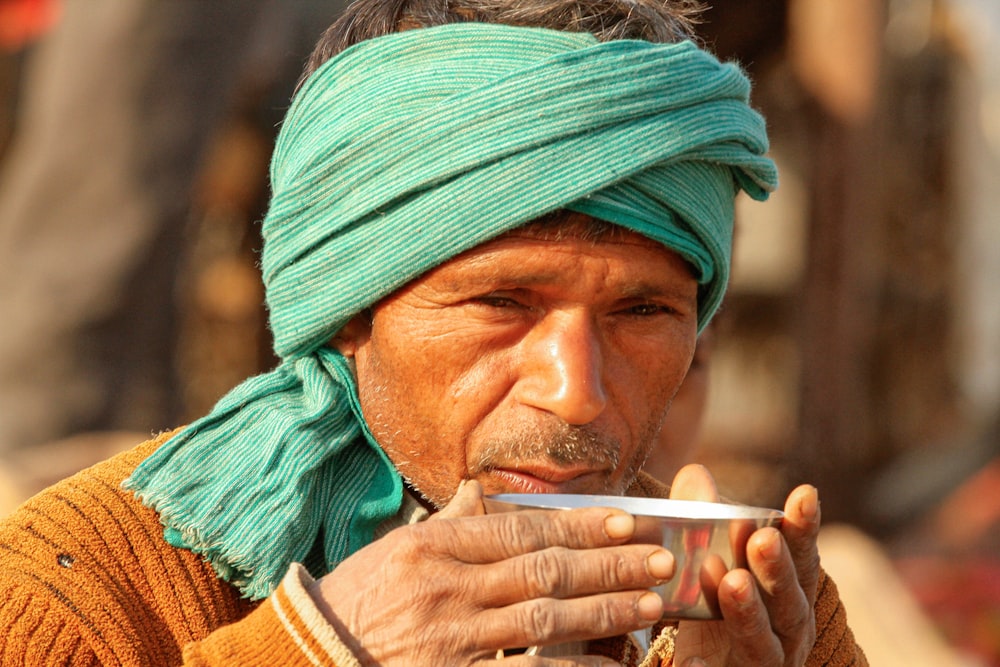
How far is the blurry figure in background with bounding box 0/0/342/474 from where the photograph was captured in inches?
278

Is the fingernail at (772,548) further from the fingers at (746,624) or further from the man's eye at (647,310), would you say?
the man's eye at (647,310)

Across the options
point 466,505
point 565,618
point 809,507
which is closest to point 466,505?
point 466,505

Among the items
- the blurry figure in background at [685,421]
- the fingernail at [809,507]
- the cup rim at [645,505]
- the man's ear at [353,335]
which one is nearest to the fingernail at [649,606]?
the cup rim at [645,505]

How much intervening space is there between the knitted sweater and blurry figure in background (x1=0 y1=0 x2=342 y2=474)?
441 cm

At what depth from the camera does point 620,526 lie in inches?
82.4

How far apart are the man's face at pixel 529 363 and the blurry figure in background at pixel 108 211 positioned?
4.58 meters

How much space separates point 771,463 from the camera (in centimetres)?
1161

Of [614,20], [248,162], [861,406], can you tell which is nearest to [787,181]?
[861,406]

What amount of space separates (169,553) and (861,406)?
7390 mm

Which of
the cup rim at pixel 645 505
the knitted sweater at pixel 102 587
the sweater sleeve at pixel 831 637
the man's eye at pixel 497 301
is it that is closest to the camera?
the cup rim at pixel 645 505

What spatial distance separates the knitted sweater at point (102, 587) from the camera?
99.9 inches

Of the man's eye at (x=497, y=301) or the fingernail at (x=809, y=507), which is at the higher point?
the man's eye at (x=497, y=301)

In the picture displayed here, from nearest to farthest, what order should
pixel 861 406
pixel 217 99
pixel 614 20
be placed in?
pixel 614 20 < pixel 217 99 < pixel 861 406

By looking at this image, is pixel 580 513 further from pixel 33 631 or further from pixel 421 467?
pixel 33 631
